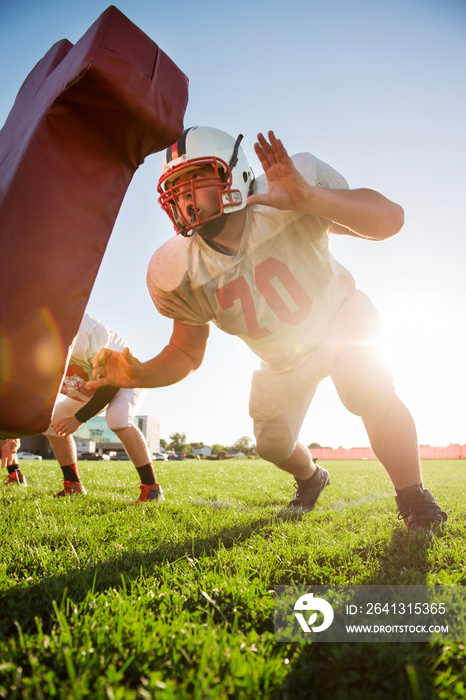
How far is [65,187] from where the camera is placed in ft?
5.26

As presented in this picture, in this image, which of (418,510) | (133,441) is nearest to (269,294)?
(418,510)

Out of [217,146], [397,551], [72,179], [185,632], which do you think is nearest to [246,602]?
[185,632]

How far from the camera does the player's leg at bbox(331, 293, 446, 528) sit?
2291 millimetres

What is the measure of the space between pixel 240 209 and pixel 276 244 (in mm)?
320

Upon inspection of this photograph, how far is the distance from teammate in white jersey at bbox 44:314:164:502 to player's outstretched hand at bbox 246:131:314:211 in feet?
7.96

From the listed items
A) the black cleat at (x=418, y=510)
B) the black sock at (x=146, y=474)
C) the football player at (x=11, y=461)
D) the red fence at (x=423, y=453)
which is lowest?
the red fence at (x=423, y=453)

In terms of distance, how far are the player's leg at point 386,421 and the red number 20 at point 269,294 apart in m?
0.39

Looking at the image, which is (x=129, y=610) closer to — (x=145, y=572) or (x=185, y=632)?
(x=185, y=632)

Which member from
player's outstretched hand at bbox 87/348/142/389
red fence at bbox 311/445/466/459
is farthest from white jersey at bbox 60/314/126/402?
red fence at bbox 311/445/466/459

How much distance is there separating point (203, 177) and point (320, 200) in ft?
2.52

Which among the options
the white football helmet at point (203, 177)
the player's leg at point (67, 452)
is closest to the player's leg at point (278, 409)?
the white football helmet at point (203, 177)

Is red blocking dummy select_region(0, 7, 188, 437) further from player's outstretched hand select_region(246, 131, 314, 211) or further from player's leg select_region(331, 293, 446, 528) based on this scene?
player's leg select_region(331, 293, 446, 528)

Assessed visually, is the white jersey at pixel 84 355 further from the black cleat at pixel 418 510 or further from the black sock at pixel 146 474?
the black cleat at pixel 418 510

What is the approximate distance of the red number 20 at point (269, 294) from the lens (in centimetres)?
247
